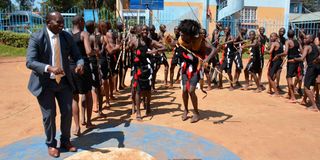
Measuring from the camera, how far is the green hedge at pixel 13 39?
17578mm

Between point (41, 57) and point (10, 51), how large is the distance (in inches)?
576

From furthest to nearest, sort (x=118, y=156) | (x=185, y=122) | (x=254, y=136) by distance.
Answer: (x=185, y=122) → (x=254, y=136) → (x=118, y=156)

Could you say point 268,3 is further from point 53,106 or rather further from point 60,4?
point 53,106

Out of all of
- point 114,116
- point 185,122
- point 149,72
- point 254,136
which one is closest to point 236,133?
point 254,136

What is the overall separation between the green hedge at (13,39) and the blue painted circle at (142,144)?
1437 centimetres

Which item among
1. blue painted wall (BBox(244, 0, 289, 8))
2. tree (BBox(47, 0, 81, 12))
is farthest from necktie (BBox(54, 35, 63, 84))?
tree (BBox(47, 0, 81, 12))

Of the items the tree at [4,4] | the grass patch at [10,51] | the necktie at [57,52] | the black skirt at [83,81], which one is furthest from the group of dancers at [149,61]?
the tree at [4,4]

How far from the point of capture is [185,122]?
5.98m

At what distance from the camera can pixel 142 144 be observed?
15.3ft

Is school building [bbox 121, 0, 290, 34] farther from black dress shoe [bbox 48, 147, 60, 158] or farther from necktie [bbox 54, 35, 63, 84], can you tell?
black dress shoe [bbox 48, 147, 60, 158]

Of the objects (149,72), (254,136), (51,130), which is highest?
(149,72)

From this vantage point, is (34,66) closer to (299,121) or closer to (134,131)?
(134,131)

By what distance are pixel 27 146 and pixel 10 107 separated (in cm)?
283

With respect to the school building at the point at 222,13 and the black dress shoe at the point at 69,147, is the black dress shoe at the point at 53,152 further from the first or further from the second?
the school building at the point at 222,13
